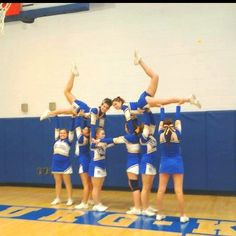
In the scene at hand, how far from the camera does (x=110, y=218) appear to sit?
17.3ft

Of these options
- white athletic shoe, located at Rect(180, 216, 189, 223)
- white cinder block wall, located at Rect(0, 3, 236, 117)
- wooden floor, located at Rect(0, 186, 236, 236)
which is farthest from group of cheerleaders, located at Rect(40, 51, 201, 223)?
white cinder block wall, located at Rect(0, 3, 236, 117)

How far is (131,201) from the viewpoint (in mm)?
6801

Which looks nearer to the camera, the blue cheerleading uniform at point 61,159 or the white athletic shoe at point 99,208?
the white athletic shoe at point 99,208

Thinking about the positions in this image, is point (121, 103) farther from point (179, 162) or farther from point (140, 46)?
point (140, 46)

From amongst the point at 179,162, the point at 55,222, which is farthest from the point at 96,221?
the point at 179,162

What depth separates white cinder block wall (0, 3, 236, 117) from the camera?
25.1 feet

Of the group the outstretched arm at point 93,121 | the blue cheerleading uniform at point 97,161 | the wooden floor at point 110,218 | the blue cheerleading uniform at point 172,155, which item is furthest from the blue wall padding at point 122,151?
the blue cheerleading uniform at point 172,155

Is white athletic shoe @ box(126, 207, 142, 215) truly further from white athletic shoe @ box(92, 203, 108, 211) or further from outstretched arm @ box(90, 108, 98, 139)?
outstretched arm @ box(90, 108, 98, 139)

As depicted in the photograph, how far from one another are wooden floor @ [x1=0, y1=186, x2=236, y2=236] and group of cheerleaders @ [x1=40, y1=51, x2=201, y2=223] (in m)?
0.30

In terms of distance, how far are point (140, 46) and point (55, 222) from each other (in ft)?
15.8

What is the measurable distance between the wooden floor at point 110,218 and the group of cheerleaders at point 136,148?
0.30 meters

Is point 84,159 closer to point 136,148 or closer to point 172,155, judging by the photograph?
point 136,148

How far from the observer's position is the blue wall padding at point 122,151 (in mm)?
7176

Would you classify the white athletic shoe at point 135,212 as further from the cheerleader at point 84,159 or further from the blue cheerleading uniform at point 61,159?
the blue cheerleading uniform at point 61,159
